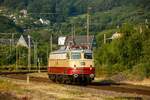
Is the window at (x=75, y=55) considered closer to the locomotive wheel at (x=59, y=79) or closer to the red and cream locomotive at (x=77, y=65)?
the red and cream locomotive at (x=77, y=65)

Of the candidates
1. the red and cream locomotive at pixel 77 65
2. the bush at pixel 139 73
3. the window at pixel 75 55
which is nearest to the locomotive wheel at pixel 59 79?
the red and cream locomotive at pixel 77 65

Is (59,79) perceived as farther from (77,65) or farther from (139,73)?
(139,73)

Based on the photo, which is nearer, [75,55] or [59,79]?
[75,55]

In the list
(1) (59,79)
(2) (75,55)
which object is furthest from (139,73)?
(1) (59,79)

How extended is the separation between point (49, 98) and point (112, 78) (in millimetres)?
22879

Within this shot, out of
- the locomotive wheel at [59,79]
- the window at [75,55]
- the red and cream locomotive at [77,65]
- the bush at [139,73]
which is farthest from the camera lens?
the locomotive wheel at [59,79]

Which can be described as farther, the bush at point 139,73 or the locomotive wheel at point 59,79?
the locomotive wheel at point 59,79

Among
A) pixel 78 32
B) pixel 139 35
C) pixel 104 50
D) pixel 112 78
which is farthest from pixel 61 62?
pixel 78 32

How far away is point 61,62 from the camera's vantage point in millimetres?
45156

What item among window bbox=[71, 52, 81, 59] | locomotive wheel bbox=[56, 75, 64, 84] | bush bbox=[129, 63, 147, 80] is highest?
window bbox=[71, 52, 81, 59]

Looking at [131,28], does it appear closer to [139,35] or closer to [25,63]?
[139,35]

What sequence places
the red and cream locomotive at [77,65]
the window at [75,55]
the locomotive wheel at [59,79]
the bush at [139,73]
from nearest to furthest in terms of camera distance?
the red and cream locomotive at [77,65] → the window at [75,55] → the bush at [139,73] → the locomotive wheel at [59,79]

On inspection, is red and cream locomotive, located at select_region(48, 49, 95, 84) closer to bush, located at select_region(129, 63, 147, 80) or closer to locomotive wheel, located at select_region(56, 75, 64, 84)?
locomotive wheel, located at select_region(56, 75, 64, 84)

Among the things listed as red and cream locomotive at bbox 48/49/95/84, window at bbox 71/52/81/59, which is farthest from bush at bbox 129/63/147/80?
window at bbox 71/52/81/59
